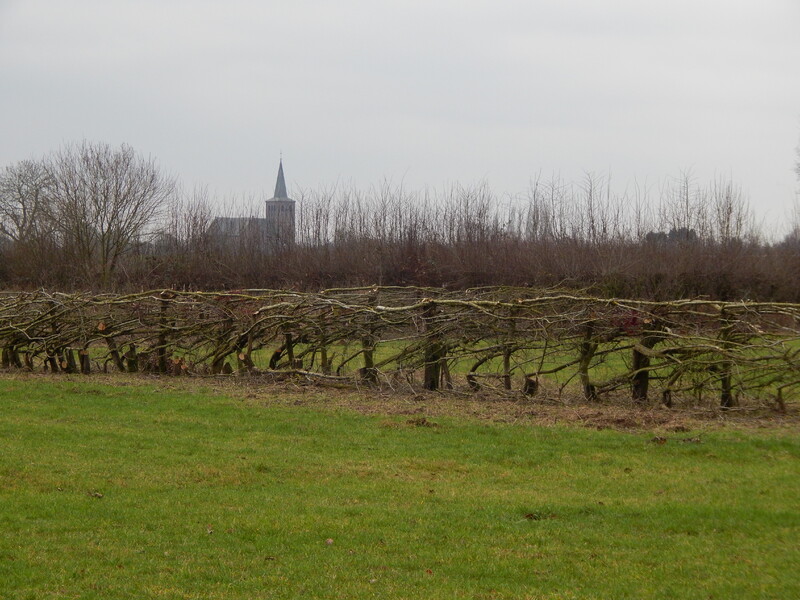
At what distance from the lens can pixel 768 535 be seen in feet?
20.0

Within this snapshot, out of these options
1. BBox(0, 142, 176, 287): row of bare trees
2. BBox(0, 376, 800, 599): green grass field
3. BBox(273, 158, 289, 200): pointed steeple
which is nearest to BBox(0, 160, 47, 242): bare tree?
BBox(0, 142, 176, 287): row of bare trees

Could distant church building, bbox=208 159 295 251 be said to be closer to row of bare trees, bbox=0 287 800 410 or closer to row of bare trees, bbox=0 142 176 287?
row of bare trees, bbox=0 142 176 287

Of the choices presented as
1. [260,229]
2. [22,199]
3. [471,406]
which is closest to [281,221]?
[260,229]

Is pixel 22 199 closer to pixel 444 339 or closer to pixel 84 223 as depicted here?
pixel 84 223

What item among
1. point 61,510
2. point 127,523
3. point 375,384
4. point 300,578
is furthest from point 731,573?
point 375,384

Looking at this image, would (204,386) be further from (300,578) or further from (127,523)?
(300,578)

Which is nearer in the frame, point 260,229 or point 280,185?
point 260,229

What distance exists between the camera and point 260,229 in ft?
135

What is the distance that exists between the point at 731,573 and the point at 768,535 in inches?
42.2

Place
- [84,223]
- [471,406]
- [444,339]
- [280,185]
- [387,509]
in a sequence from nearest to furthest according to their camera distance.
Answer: [387,509] → [471,406] → [444,339] → [84,223] → [280,185]

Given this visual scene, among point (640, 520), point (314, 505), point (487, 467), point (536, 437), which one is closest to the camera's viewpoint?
point (640, 520)

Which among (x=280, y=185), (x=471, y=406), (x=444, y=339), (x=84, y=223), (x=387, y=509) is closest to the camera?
(x=387, y=509)

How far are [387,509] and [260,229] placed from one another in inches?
1392

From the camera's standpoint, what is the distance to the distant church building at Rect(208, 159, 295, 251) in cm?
4000
